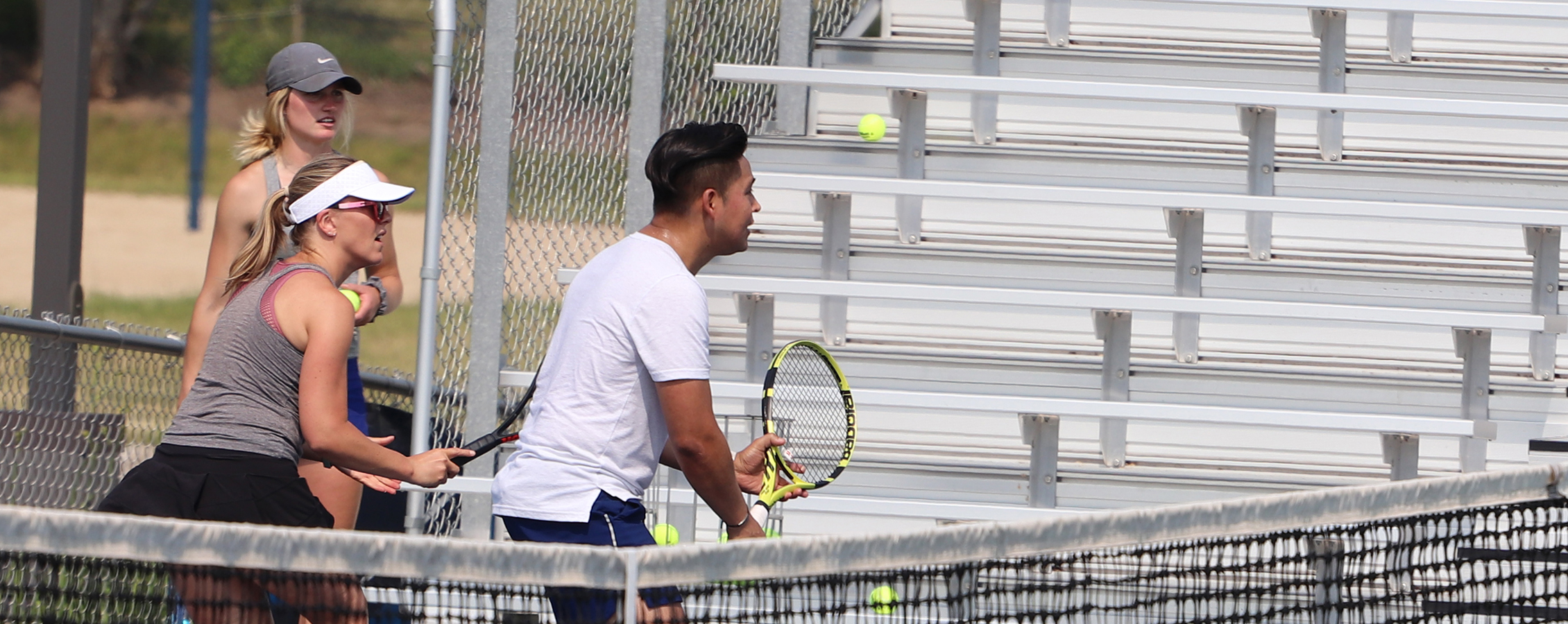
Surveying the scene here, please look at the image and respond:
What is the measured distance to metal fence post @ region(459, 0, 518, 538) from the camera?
14.7 feet

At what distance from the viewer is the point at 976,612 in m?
2.78

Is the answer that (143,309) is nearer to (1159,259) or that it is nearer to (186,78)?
(186,78)

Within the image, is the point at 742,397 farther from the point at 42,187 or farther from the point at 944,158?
the point at 42,187

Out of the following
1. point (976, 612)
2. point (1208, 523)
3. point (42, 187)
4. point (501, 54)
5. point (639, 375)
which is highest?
point (501, 54)

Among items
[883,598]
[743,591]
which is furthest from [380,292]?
[743,591]

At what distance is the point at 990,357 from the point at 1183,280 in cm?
66

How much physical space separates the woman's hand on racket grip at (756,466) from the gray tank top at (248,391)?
879mm

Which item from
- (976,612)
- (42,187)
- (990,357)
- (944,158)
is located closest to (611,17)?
(944,158)

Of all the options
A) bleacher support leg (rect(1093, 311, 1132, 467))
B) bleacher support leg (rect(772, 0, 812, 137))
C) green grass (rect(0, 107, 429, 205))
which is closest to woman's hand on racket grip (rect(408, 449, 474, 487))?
bleacher support leg (rect(1093, 311, 1132, 467))

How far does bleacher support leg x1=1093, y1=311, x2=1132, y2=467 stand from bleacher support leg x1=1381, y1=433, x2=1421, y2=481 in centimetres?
81

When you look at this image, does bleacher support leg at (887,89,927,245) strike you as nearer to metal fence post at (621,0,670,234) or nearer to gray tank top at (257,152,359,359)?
metal fence post at (621,0,670,234)

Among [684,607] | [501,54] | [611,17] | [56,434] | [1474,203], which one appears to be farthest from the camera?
[1474,203]

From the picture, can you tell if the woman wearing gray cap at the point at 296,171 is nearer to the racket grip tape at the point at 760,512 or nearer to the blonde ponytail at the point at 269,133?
the blonde ponytail at the point at 269,133

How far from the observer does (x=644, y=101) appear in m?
4.78
